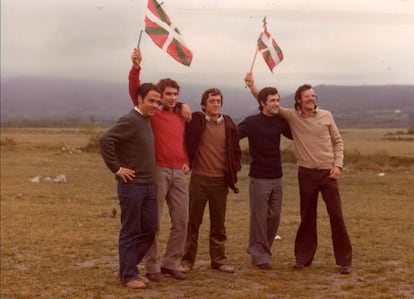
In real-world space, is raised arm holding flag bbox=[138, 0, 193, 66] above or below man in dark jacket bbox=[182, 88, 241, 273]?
above

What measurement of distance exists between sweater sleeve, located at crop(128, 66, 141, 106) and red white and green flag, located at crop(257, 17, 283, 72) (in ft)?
6.00

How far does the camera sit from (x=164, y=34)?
679 cm

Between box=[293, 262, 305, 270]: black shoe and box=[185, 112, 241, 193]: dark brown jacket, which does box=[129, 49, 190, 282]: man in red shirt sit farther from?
box=[293, 262, 305, 270]: black shoe

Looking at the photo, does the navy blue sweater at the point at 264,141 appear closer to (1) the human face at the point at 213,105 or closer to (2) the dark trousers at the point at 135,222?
(1) the human face at the point at 213,105

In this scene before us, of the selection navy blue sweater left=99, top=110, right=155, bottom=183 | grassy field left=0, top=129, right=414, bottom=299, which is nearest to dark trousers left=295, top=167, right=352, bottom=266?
grassy field left=0, top=129, right=414, bottom=299

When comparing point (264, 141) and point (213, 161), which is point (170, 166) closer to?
point (213, 161)

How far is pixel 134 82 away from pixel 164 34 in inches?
27.3

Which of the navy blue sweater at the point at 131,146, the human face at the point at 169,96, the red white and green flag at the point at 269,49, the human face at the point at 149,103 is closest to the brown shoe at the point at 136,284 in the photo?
the navy blue sweater at the point at 131,146

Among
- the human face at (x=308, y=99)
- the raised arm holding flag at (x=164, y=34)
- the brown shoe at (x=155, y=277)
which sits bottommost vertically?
the brown shoe at (x=155, y=277)

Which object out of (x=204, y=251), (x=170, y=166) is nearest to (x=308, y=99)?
(x=170, y=166)

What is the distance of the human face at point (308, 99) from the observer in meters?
6.91

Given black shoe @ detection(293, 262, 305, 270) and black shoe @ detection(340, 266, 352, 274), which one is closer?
black shoe @ detection(340, 266, 352, 274)

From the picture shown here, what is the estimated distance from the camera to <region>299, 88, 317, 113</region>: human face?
6.91m

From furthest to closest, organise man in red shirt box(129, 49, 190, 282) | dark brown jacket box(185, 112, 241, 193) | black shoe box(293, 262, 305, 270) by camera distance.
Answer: black shoe box(293, 262, 305, 270), dark brown jacket box(185, 112, 241, 193), man in red shirt box(129, 49, 190, 282)
